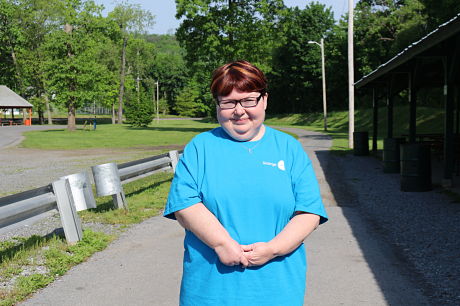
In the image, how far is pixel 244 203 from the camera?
2.22 m

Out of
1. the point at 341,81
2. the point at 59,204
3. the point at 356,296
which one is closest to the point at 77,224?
the point at 59,204

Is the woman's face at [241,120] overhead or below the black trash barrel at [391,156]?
overhead

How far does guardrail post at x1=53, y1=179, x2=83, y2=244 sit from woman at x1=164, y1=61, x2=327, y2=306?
4.46 meters

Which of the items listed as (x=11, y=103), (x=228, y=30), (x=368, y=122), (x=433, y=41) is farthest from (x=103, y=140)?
(x=11, y=103)

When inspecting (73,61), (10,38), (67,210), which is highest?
(10,38)

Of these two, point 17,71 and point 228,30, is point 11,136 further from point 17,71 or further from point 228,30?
point 17,71

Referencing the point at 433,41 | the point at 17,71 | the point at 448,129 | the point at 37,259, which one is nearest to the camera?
the point at 37,259

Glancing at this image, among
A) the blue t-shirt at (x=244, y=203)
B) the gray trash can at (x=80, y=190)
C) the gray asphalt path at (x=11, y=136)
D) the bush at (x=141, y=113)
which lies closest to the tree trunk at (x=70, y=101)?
the gray asphalt path at (x=11, y=136)

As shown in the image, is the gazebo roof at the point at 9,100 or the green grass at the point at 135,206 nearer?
the green grass at the point at 135,206

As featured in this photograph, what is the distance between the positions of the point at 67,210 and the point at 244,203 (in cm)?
482

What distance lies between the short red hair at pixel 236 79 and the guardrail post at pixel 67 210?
181 inches

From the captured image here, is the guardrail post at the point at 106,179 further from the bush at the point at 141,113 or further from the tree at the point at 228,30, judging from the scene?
the bush at the point at 141,113

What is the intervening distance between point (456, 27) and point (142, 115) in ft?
176

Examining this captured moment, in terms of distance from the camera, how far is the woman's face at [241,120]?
92.0 inches
